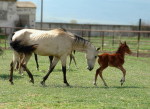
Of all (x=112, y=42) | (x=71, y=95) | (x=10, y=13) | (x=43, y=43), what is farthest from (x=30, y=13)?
(x=71, y=95)

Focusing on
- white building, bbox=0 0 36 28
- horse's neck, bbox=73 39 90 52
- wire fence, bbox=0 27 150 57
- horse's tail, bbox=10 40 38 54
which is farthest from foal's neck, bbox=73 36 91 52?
white building, bbox=0 0 36 28

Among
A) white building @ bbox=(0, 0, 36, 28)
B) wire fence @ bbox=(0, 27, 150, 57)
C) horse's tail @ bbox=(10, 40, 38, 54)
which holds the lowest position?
wire fence @ bbox=(0, 27, 150, 57)

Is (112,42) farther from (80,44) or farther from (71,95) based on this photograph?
(71,95)

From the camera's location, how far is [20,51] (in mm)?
12773

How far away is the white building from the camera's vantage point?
45.6 m

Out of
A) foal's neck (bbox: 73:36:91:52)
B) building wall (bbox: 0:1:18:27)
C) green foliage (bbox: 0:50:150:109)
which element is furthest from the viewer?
building wall (bbox: 0:1:18:27)

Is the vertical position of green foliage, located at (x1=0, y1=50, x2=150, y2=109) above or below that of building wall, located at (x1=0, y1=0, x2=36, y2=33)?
below

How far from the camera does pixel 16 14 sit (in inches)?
1839

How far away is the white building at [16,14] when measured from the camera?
45562 millimetres

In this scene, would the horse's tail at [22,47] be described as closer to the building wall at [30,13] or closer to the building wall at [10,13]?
the building wall at [10,13]

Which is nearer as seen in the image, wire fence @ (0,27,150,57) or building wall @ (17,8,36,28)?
wire fence @ (0,27,150,57)

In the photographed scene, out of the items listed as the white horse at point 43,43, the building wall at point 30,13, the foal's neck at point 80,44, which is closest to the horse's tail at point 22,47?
the white horse at point 43,43

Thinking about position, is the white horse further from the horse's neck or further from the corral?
the corral

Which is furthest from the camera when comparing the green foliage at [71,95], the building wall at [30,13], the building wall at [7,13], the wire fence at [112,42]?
the building wall at [30,13]
